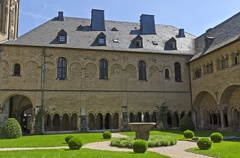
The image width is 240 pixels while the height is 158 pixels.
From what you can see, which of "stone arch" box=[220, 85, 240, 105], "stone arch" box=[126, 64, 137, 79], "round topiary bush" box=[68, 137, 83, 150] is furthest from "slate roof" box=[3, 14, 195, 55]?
"round topiary bush" box=[68, 137, 83, 150]

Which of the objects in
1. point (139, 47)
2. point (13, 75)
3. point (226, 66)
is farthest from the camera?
point (139, 47)

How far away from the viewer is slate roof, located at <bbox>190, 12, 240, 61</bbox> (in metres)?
23.0

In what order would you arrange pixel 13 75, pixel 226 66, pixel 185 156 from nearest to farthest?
pixel 185 156, pixel 226 66, pixel 13 75

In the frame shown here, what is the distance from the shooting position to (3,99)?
23531mm

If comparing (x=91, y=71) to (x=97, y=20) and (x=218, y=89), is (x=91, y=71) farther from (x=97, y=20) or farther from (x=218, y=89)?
(x=218, y=89)

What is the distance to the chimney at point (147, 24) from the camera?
31.6 metres

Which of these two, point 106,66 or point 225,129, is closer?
point 225,129

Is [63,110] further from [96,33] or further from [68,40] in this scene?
[96,33]

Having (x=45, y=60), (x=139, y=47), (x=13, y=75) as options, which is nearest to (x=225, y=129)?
(x=139, y=47)

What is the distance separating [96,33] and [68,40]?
12.1 feet

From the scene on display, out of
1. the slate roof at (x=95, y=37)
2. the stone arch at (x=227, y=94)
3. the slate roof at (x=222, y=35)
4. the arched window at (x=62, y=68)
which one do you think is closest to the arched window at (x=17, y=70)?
the slate roof at (x=95, y=37)

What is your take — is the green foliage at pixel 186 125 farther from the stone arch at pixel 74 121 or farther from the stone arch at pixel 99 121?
the stone arch at pixel 74 121

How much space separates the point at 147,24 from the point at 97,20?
20.9 feet

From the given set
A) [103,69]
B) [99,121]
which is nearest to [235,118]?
[99,121]
